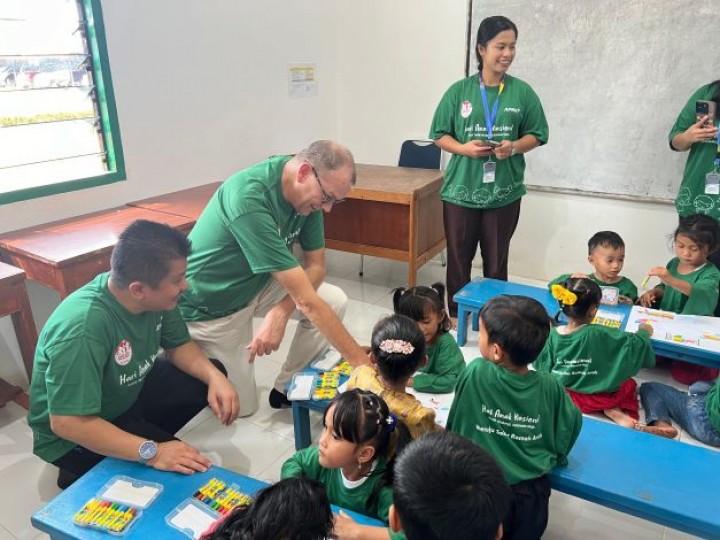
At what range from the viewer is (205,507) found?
1344 mm

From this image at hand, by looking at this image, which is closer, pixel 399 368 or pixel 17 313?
pixel 399 368

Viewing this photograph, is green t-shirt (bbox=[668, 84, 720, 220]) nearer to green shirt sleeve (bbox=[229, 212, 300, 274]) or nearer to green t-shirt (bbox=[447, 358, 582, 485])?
green t-shirt (bbox=[447, 358, 582, 485])

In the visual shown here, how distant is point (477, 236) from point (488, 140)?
1.82ft

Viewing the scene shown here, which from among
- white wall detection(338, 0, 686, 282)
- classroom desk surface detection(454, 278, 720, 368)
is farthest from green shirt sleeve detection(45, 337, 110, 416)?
white wall detection(338, 0, 686, 282)

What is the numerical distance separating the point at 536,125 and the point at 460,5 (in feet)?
5.03

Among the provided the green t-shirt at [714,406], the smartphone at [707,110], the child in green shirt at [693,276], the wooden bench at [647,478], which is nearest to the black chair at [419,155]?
the smartphone at [707,110]

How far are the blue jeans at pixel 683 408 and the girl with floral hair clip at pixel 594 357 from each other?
8cm

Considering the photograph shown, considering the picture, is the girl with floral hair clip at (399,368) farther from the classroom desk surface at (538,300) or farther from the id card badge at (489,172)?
the id card badge at (489,172)

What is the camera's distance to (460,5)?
3922 mm

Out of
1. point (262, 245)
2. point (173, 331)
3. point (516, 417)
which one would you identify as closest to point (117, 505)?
point (173, 331)

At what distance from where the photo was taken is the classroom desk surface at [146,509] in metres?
1.28

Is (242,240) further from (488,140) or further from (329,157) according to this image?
(488,140)

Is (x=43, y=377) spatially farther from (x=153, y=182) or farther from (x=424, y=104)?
(x=424, y=104)

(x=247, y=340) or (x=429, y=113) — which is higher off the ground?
(x=429, y=113)
